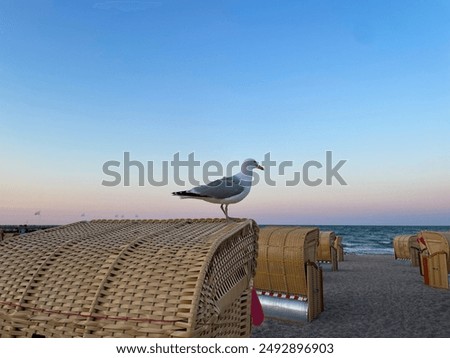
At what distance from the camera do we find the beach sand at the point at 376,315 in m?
10.6

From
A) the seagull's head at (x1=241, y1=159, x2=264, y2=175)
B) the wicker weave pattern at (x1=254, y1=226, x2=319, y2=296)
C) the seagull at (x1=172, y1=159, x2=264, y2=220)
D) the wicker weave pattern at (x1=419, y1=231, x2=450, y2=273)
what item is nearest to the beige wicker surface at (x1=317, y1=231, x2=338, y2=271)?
the wicker weave pattern at (x1=419, y1=231, x2=450, y2=273)

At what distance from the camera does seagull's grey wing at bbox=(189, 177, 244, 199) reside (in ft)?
16.9

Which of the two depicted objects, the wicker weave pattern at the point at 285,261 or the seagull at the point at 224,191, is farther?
the wicker weave pattern at the point at 285,261

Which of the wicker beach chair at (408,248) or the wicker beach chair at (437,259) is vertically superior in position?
the wicker beach chair at (437,259)

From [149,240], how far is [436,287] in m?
18.3

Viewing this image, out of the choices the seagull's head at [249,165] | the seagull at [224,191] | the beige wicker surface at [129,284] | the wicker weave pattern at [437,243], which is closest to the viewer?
the beige wicker surface at [129,284]

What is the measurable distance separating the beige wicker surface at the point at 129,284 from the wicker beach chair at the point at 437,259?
16516mm

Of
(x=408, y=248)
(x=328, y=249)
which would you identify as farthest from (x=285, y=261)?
(x=408, y=248)

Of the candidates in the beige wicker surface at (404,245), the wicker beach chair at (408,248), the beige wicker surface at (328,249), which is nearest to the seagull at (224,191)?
the beige wicker surface at (328,249)

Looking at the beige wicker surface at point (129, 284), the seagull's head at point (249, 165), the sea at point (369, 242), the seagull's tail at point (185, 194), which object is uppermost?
the seagull's head at point (249, 165)

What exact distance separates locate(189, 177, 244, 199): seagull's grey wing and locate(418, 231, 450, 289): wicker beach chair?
14.9m

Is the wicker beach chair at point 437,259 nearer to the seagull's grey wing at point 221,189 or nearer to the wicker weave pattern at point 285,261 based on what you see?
the wicker weave pattern at point 285,261

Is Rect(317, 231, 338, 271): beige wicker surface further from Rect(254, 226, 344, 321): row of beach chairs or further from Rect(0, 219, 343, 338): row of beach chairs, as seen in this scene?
Rect(0, 219, 343, 338): row of beach chairs
